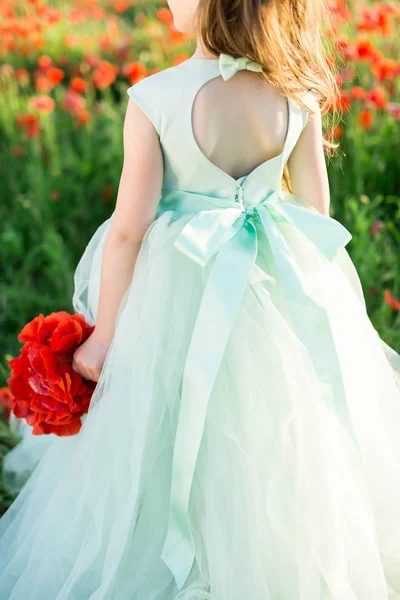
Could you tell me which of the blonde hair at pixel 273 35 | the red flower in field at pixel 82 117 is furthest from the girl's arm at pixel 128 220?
the red flower in field at pixel 82 117

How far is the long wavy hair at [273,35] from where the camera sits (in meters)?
1.50

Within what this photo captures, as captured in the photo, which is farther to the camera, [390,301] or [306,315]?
[390,301]

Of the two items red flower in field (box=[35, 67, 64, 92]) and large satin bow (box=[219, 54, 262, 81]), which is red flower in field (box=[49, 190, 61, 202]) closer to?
red flower in field (box=[35, 67, 64, 92])

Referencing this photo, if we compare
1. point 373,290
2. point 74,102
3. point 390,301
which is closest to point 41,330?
point 390,301

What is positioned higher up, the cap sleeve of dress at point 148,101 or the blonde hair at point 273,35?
the blonde hair at point 273,35

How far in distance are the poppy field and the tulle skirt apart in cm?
81

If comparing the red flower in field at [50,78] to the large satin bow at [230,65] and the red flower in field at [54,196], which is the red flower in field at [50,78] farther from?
the large satin bow at [230,65]

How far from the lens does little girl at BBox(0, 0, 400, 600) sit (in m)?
1.53

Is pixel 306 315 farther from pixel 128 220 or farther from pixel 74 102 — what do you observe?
pixel 74 102

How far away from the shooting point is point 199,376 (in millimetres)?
1512

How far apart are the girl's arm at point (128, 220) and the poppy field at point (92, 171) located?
31.8 inches

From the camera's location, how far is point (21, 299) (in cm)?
302

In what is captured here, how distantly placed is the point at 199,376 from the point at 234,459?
0.20m

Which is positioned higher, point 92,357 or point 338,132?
point 92,357
